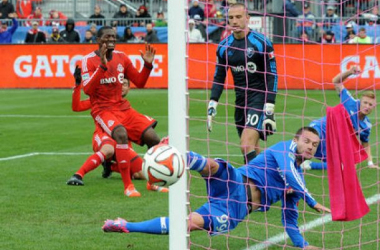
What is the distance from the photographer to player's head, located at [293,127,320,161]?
7.50 metres

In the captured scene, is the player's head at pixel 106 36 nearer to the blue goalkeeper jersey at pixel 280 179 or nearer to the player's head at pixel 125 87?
the player's head at pixel 125 87

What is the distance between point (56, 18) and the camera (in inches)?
1185

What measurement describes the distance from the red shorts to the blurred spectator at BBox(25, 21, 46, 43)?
16764mm

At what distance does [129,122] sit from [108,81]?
0.58m

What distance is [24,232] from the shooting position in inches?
323

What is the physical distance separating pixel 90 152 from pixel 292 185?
6.82 meters

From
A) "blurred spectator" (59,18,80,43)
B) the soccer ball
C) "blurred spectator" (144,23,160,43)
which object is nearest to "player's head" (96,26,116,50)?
the soccer ball

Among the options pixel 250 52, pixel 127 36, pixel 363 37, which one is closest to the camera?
pixel 250 52

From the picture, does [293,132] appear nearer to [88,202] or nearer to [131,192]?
[131,192]

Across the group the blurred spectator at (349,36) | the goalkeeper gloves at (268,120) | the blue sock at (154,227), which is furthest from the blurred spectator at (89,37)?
the blue sock at (154,227)

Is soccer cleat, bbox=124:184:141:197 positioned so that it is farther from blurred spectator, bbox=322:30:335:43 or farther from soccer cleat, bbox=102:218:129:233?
blurred spectator, bbox=322:30:335:43

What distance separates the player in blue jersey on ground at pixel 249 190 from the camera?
7.20 m

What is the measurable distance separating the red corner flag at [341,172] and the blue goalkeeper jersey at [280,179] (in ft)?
1.57

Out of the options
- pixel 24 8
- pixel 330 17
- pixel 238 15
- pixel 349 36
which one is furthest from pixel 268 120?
pixel 24 8
